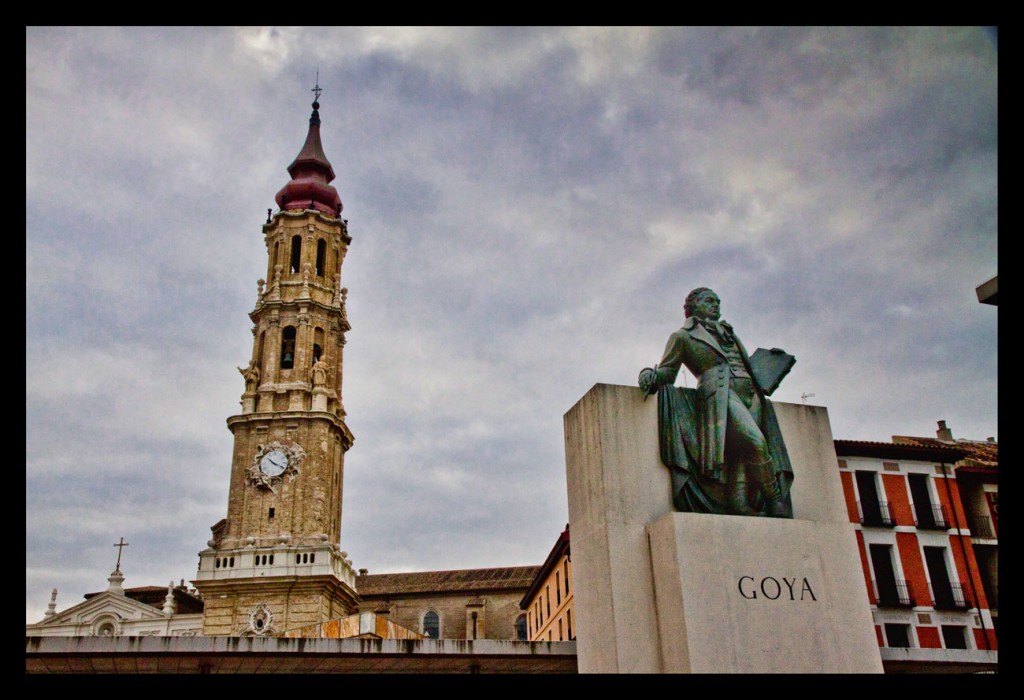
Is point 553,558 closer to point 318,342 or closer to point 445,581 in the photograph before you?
point 318,342

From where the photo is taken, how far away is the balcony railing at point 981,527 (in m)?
28.1

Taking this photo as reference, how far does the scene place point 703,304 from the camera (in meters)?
18.0

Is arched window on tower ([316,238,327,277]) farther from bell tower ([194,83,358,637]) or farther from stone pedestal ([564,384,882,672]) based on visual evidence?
stone pedestal ([564,384,882,672])

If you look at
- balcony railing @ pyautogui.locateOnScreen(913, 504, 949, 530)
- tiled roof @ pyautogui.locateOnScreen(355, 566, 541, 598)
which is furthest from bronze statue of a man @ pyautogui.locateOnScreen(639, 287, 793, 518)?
tiled roof @ pyautogui.locateOnScreen(355, 566, 541, 598)

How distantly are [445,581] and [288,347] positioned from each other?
82.4 ft

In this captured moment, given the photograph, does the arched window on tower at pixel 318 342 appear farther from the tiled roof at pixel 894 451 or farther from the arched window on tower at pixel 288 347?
the tiled roof at pixel 894 451

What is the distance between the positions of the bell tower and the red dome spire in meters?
0.11

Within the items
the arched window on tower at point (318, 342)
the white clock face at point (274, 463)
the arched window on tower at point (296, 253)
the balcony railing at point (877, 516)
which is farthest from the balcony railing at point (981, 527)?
the arched window on tower at point (296, 253)

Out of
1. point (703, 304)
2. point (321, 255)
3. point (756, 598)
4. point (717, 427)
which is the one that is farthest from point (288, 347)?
point (756, 598)

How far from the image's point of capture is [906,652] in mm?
19203

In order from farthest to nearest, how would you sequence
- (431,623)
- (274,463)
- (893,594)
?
1. (431,623)
2. (274,463)
3. (893,594)

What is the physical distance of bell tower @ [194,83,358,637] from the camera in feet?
168
